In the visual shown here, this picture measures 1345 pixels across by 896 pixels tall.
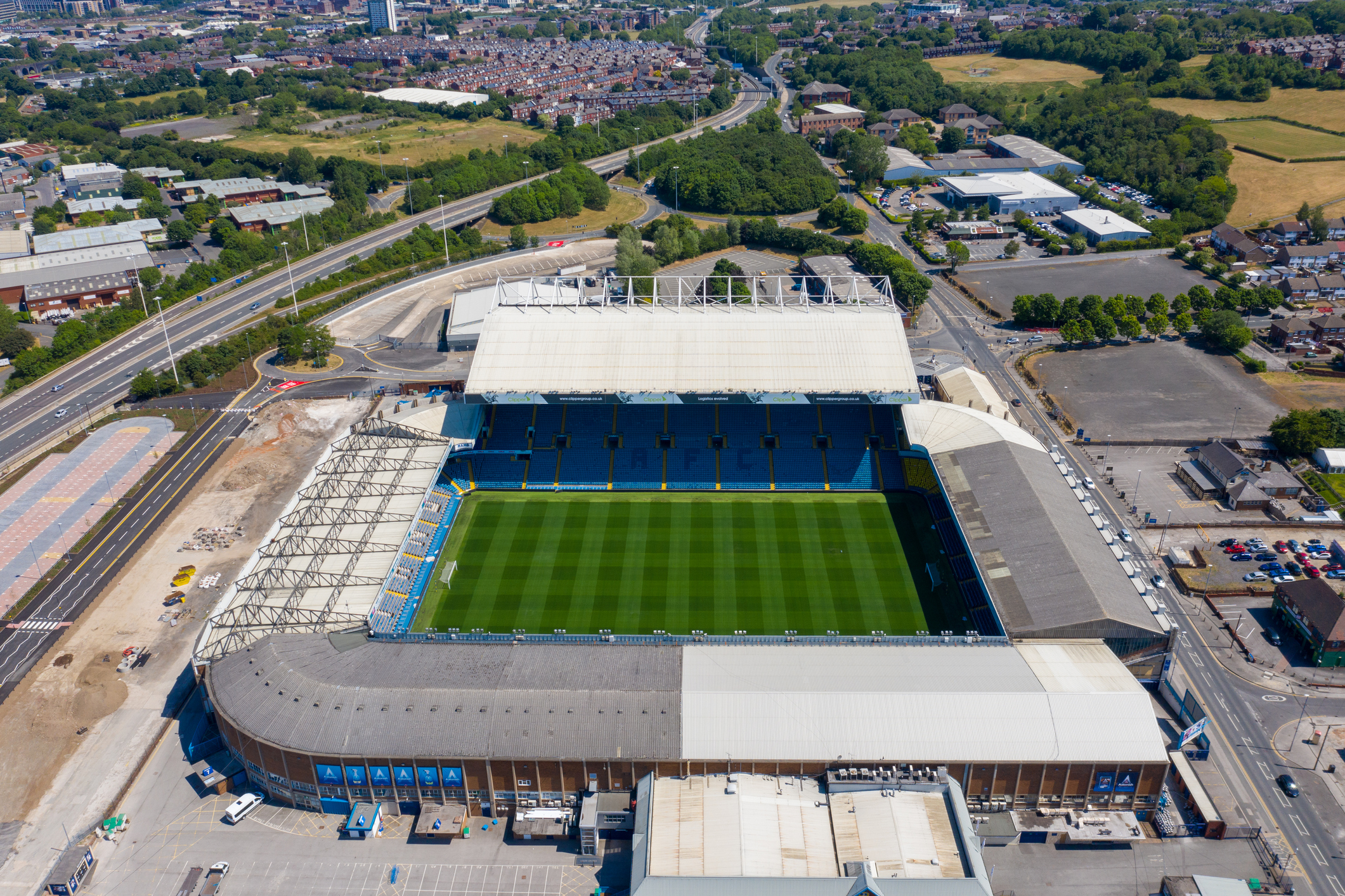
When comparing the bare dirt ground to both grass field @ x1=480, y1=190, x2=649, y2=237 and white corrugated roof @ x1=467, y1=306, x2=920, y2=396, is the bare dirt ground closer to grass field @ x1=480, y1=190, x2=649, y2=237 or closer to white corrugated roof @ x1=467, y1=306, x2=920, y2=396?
white corrugated roof @ x1=467, y1=306, x2=920, y2=396

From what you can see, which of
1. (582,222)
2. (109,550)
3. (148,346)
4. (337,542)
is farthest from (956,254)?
(109,550)

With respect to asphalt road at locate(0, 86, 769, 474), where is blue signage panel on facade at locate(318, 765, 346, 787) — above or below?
below

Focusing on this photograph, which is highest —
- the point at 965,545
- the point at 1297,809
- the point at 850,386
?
the point at 850,386

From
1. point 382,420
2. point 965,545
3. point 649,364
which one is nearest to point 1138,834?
point 965,545

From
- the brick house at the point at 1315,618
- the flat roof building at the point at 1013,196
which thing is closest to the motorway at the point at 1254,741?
the brick house at the point at 1315,618

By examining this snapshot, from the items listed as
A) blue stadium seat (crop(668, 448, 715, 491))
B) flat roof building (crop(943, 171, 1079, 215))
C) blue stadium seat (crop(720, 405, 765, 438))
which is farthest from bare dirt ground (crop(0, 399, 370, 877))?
flat roof building (crop(943, 171, 1079, 215))

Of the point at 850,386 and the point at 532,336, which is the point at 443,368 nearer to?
the point at 532,336
